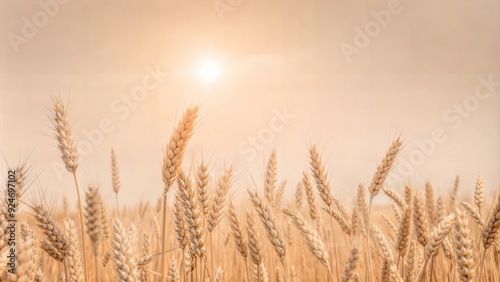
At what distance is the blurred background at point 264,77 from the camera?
272 cm

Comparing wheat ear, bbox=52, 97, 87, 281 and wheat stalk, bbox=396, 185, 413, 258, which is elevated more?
wheat ear, bbox=52, 97, 87, 281

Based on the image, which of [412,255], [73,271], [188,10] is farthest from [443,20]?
[73,271]

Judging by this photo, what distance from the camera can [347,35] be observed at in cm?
340

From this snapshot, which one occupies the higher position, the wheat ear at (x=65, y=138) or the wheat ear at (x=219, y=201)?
the wheat ear at (x=65, y=138)

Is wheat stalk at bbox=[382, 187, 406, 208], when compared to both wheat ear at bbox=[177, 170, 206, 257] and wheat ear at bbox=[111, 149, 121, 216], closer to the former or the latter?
wheat ear at bbox=[177, 170, 206, 257]

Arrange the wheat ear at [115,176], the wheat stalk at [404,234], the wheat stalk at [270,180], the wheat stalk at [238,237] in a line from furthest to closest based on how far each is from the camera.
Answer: the wheat ear at [115,176], the wheat stalk at [270,180], the wheat stalk at [404,234], the wheat stalk at [238,237]

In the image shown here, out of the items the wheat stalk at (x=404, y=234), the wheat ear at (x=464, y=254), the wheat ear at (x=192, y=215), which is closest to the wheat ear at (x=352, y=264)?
the wheat ear at (x=464, y=254)

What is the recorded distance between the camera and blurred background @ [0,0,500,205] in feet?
8.93

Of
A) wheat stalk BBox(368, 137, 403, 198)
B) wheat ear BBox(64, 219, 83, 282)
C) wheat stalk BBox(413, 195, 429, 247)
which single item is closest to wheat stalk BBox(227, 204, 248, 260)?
wheat ear BBox(64, 219, 83, 282)

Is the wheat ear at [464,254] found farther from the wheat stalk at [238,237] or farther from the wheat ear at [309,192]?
the wheat ear at [309,192]

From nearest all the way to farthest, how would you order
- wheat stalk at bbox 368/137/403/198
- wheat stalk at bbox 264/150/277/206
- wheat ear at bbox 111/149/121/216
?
wheat stalk at bbox 368/137/403/198 < wheat stalk at bbox 264/150/277/206 < wheat ear at bbox 111/149/121/216

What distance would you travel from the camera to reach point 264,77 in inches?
132

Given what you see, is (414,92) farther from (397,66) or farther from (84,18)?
(84,18)

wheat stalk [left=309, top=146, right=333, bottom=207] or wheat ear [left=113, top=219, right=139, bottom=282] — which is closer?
wheat ear [left=113, top=219, right=139, bottom=282]
